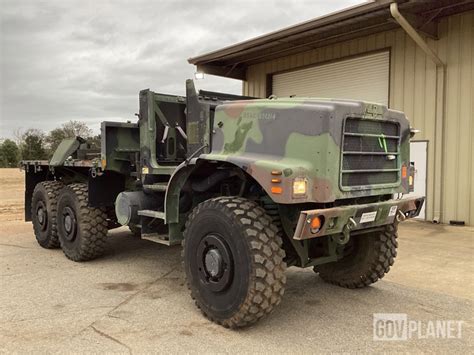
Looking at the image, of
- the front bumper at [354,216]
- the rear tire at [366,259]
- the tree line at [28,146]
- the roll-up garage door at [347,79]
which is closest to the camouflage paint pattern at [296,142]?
the front bumper at [354,216]

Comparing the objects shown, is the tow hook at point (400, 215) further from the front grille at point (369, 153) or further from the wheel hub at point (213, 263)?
the wheel hub at point (213, 263)

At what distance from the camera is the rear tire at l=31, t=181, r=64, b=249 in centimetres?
754

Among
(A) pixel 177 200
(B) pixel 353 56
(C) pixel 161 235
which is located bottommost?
(C) pixel 161 235

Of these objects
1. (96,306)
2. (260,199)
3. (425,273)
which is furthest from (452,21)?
(96,306)

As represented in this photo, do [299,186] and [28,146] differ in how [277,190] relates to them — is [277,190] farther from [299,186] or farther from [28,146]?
[28,146]

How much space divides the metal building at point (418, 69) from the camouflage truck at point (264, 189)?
581 centimetres

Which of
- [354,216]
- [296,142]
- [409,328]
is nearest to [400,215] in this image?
[354,216]

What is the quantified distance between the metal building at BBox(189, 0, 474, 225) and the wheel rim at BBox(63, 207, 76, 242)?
6986 mm

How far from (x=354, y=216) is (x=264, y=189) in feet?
2.64

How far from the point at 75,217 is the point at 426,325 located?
15.6ft

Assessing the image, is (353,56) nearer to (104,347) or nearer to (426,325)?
(426,325)

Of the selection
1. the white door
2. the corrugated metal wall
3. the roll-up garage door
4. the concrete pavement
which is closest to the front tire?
the concrete pavement

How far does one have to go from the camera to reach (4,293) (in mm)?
5344

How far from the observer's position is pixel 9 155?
4088 cm
